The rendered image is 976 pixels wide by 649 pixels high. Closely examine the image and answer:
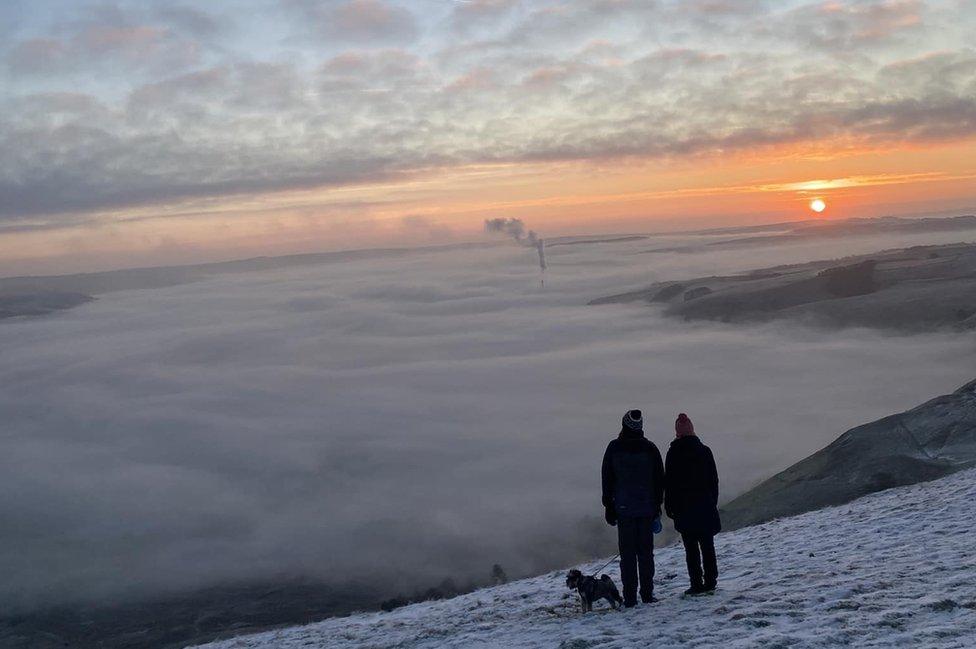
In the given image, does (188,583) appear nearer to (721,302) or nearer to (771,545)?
(771,545)

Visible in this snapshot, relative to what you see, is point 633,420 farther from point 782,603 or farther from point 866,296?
point 866,296

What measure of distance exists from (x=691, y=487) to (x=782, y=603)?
1.94m

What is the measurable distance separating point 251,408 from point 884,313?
120 m

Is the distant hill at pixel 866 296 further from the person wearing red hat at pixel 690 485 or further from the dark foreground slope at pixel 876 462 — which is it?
the person wearing red hat at pixel 690 485

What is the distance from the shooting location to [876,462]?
92.0 ft

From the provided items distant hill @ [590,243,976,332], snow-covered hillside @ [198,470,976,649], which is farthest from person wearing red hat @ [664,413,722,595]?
distant hill @ [590,243,976,332]

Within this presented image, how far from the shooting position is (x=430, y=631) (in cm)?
1277

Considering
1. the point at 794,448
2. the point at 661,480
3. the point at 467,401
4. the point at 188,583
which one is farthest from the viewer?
the point at 467,401

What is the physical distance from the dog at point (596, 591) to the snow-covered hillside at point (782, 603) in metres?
0.19

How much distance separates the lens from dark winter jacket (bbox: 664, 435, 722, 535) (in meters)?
10.2

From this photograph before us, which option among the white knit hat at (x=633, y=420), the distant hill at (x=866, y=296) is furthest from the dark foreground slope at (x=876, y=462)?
the distant hill at (x=866, y=296)

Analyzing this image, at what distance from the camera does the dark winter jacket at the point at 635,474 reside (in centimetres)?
1019

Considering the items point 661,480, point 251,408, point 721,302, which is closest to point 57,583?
point 661,480

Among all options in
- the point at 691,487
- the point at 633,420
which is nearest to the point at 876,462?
the point at 691,487
